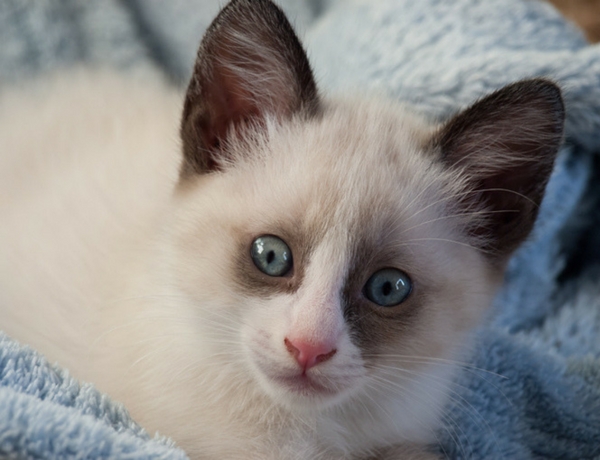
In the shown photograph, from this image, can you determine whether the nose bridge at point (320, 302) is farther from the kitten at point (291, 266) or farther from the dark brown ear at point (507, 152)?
the dark brown ear at point (507, 152)

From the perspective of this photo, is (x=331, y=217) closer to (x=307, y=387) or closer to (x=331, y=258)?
(x=331, y=258)

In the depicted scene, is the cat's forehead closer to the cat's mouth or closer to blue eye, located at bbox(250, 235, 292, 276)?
blue eye, located at bbox(250, 235, 292, 276)

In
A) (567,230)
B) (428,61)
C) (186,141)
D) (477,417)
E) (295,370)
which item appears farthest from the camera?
(567,230)

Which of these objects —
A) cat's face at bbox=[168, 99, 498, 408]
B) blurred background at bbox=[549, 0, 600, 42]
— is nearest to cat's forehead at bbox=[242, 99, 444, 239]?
cat's face at bbox=[168, 99, 498, 408]

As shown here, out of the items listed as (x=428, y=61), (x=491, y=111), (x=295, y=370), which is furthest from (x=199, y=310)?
(x=428, y=61)

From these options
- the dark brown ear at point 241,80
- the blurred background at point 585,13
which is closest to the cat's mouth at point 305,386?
the dark brown ear at point 241,80

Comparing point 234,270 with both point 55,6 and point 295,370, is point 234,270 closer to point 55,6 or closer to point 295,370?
point 295,370
